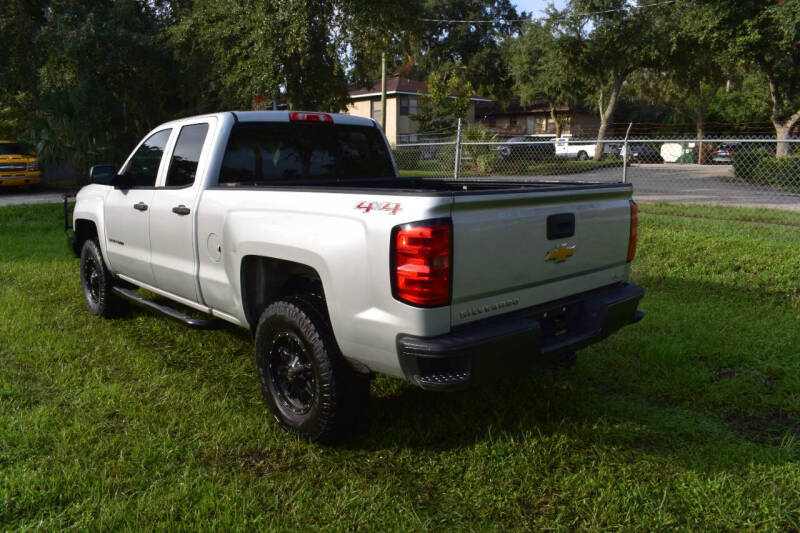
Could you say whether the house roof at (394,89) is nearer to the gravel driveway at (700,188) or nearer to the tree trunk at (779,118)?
the tree trunk at (779,118)

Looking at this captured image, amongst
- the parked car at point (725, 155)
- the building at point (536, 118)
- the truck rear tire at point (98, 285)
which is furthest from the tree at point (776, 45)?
the truck rear tire at point (98, 285)

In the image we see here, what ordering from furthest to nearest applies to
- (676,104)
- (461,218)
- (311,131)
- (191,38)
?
(676,104) < (191,38) < (311,131) < (461,218)

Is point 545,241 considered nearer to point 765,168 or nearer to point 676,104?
point 765,168

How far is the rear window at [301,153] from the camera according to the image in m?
4.33

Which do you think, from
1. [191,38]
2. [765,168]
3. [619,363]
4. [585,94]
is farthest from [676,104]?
[619,363]

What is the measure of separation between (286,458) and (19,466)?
53.7 inches

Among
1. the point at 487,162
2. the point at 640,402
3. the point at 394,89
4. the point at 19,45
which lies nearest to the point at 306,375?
the point at 640,402

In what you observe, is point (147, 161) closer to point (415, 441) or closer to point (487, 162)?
point (415, 441)

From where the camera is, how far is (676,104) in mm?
52969

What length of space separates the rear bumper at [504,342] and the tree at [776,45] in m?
20.9

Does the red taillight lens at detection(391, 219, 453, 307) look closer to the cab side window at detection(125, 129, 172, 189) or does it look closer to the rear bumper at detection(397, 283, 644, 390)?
the rear bumper at detection(397, 283, 644, 390)

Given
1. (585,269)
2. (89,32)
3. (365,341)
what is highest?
(89,32)

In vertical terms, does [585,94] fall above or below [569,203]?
above

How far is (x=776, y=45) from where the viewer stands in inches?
983
